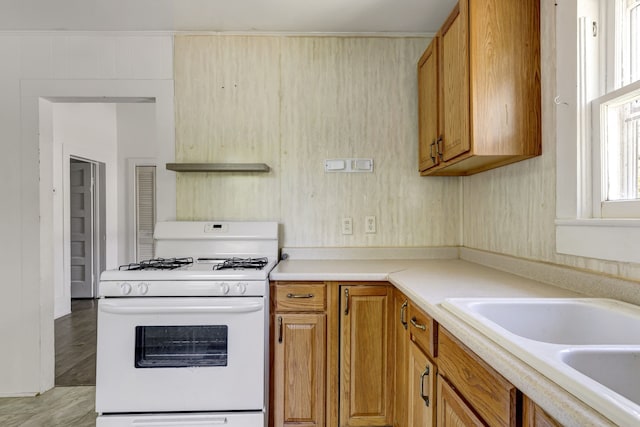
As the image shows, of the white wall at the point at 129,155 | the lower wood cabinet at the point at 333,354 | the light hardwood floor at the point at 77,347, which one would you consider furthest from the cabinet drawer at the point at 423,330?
the white wall at the point at 129,155

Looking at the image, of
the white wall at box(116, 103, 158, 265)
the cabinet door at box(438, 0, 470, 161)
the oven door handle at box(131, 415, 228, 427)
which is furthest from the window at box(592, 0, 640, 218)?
the white wall at box(116, 103, 158, 265)

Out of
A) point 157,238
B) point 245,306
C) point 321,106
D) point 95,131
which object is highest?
point 95,131

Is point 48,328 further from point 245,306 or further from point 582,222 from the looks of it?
point 582,222

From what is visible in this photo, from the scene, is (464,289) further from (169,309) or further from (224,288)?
(169,309)

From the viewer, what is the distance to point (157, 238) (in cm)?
225

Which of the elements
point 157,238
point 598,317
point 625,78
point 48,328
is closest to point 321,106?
point 157,238

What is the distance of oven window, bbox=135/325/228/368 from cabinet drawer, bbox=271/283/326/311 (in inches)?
12.1

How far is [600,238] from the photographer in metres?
1.20

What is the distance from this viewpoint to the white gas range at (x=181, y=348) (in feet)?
5.30

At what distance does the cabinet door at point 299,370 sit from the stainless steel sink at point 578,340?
0.87 meters

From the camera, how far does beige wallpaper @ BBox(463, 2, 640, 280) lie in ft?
4.76

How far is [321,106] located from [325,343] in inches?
59.2

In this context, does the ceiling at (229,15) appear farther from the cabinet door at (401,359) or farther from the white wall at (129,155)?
the white wall at (129,155)

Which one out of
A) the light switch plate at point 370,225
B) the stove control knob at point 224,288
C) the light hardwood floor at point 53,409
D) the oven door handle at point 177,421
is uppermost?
the light switch plate at point 370,225
